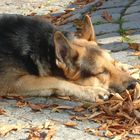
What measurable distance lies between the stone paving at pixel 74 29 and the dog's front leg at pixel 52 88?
0.09 meters

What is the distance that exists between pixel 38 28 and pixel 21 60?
43cm

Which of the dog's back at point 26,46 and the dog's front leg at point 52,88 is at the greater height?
the dog's back at point 26,46

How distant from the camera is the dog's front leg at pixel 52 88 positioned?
→ 4.83 meters

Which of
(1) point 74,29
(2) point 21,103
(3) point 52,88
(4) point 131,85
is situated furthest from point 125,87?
(1) point 74,29

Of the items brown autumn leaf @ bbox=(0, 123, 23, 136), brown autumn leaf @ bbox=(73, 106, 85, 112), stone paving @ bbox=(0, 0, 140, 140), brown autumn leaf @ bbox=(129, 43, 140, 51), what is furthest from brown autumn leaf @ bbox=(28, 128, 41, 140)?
brown autumn leaf @ bbox=(129, 43, 140, 51)

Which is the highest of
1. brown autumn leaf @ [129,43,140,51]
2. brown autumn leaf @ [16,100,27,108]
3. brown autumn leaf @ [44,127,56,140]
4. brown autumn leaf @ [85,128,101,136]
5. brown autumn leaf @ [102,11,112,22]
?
brown autumn leaf @ [44,127,56,140]

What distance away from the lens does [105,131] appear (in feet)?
13.5

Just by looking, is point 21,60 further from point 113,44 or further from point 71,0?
point 71,0

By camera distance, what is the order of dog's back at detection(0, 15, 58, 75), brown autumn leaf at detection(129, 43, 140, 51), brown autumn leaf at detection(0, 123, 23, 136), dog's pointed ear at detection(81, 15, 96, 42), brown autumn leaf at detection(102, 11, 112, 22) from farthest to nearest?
brown autumn leaf at detection(102, 11, 112, 22)
brown autumn leaf at detection(129, 43, 140, 51)
dog's pointed ear at detection(81, 15, 96, 42)
dog's back at detection(0, 15, 58, 75)
brown autumn leaf at detection(0, 123, 23, 136)

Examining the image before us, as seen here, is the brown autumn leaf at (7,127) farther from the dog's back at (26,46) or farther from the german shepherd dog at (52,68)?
the dog's back at (26,46)

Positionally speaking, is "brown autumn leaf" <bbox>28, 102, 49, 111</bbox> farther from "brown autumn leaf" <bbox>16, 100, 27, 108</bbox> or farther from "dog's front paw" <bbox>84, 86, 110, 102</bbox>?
"dog's front paw" <bbox>84, 86, 110, 102</bbox>

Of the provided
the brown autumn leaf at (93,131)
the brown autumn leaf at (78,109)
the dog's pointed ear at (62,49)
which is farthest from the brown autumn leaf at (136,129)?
the dog's pointed ear at (62,49)

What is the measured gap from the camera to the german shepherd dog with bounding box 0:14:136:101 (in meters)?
4.90

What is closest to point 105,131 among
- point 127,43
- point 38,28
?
point 38,28
